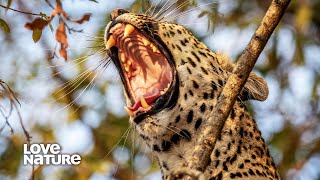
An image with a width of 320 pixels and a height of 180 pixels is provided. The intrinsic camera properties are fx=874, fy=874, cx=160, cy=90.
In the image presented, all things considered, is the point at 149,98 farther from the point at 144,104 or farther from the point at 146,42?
the point at 146,42

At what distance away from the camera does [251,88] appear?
5.23 m

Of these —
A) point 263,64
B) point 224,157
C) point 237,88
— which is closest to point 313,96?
point 263,64

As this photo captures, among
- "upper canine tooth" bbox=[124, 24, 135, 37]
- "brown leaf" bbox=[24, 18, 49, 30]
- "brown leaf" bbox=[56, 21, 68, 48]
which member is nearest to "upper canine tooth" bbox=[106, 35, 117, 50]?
"upper canine tooth" bbox=[124, 24, 135, 37]

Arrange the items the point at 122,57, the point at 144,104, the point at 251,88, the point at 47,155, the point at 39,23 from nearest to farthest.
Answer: the point at 39,23, the point at 144,104, the point at 122,57, the point at 251,88, the point at 47,155

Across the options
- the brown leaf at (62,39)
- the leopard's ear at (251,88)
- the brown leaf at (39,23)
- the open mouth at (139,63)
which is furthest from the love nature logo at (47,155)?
the brown leaf at (62,39)

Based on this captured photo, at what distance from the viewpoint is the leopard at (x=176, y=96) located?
187 inches

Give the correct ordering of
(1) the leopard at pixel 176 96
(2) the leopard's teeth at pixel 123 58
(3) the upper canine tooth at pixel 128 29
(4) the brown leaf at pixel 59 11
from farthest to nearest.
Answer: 1. (2) the leopard's teeth at pixel 123 58
2. (3) the upper canine tooth at pixel 128 29
3. (1) the leopard at pixel 176 96
4. (4) the brown leaf at pixel 59 11

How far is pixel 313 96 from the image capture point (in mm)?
7914

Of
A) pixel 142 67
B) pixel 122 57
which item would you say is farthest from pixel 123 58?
pixel 142 67

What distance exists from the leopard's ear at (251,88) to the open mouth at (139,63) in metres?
0.42

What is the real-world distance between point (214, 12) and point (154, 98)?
1323mm

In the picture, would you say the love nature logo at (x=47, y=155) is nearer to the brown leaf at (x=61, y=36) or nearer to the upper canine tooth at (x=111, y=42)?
the upper canine tooth at (x=111, y=42)

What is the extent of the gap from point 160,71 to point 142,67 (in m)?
0.11

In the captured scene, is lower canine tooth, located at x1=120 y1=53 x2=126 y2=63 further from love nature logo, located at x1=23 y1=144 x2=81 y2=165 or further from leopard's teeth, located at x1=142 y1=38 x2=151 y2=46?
love nature logo, located at x1=23 y1=144 x2=81 y2=165
